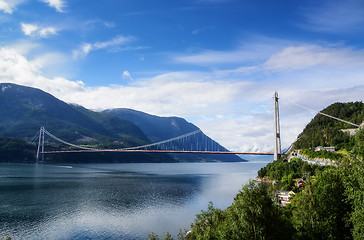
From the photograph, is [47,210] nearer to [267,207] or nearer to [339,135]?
[267,207]

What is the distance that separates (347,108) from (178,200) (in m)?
86.2

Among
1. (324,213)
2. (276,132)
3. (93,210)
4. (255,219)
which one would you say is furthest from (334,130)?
(255,219)

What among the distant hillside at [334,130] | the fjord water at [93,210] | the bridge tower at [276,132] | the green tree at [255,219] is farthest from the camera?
the bridge tower at [276,132]

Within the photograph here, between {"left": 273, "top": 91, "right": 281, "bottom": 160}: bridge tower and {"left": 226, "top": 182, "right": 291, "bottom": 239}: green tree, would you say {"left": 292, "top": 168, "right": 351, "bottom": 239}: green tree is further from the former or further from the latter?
{"left": 273, "top": 91, "right": 281, "bottom": 160}: bridge tower

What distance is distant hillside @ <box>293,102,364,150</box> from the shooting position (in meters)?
77.4

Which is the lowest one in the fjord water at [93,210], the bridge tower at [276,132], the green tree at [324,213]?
the fjord water at [93,210]

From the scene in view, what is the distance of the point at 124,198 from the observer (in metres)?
52.3

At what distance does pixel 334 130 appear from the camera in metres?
85.2

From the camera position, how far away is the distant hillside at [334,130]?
7738 cm

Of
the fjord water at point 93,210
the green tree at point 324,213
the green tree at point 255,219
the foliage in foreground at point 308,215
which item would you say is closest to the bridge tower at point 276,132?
the fjord water at point 93,210

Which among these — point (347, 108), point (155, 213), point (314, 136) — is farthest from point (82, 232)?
point (347, 108)

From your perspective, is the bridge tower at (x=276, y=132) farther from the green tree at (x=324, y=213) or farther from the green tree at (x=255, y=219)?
the green tree at (x=255, y=219)

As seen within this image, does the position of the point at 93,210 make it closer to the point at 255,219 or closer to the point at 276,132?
the point at 255,219

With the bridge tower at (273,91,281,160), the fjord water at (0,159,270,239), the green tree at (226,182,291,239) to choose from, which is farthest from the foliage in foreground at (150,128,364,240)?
the bridge tower at (273,91,281,160)
